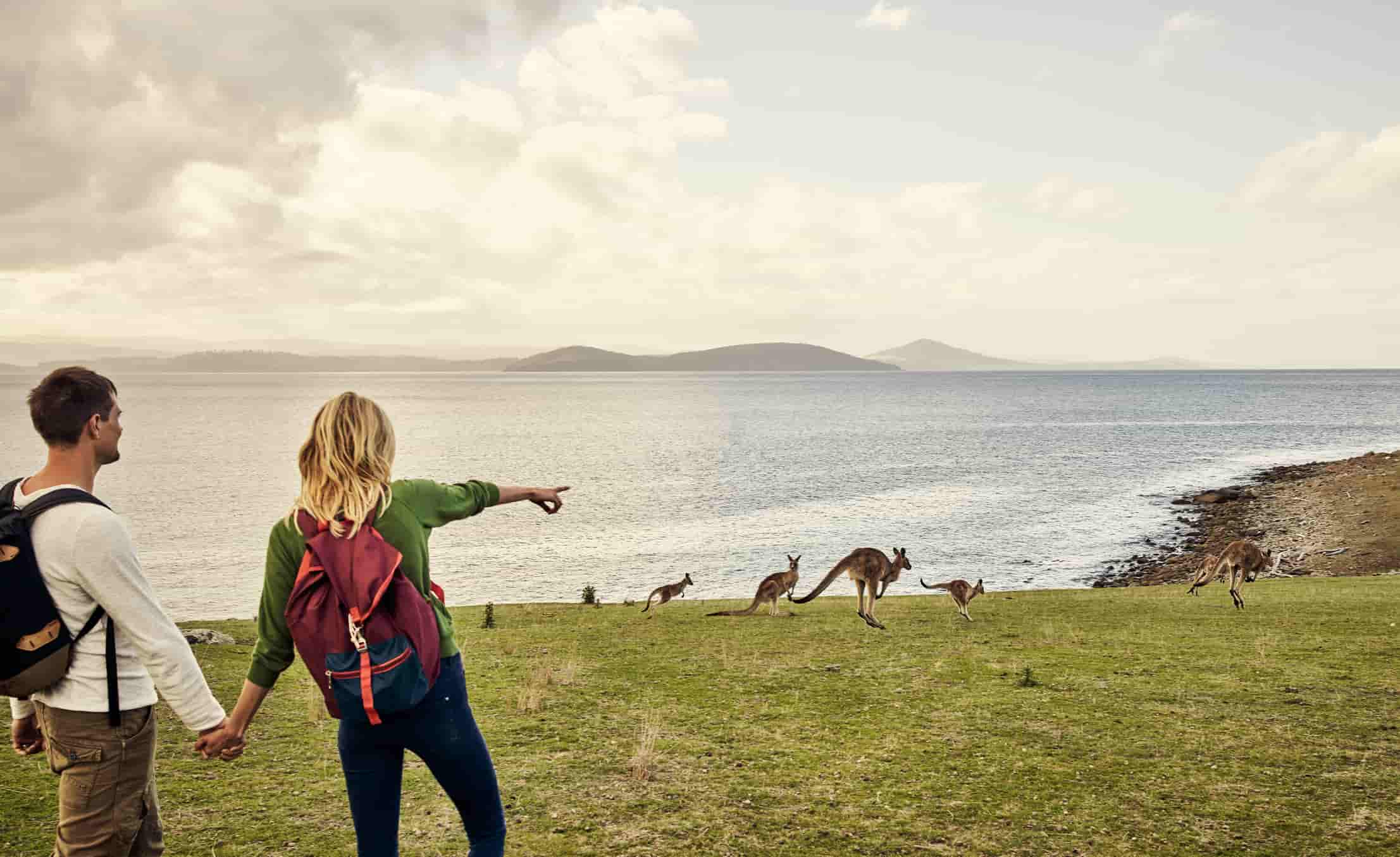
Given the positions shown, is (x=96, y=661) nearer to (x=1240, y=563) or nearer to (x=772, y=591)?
(x=772, y=591)

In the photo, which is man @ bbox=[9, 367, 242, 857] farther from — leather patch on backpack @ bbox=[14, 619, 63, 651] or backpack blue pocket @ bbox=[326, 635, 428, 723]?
backpack blue pocket @ bbox=[326, 635, 428, 723]

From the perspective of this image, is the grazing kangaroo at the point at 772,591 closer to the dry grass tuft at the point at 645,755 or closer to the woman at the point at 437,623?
the dry grass tuft at the point at 645,755

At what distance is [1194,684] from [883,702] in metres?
3.44

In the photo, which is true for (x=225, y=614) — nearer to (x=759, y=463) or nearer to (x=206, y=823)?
(x=206, y=823)

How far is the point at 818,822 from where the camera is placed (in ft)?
19.8

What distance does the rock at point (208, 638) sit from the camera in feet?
39.1

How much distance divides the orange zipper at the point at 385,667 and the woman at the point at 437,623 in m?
0.26

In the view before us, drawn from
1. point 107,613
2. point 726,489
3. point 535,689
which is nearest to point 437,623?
point 107,613

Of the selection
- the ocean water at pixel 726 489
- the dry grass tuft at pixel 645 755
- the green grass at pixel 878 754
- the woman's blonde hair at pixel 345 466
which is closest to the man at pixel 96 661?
the woman's blonde hair at pixel 345 466

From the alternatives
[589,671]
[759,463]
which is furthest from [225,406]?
[589,671]

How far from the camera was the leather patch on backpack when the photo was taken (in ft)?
11.0

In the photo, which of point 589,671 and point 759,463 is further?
point 759,463

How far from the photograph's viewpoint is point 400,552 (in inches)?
136

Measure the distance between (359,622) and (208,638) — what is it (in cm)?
1056
